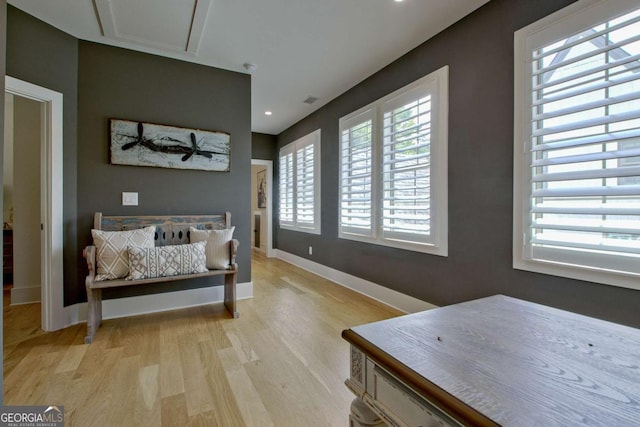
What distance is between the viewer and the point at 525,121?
1998 mm

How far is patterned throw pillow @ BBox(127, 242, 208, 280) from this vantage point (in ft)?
8.16

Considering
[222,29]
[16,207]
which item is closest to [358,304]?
[222,29]

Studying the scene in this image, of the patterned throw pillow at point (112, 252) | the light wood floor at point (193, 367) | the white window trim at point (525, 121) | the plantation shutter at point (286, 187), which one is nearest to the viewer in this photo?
the light wood floor at point (193, 367)

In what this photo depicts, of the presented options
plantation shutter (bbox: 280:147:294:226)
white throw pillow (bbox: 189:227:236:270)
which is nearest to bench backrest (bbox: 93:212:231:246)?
white throw pillow (bbox: 189:227:236:270)

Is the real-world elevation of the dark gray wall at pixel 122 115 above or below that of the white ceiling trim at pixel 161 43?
below

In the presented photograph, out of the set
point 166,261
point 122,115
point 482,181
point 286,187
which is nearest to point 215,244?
point 166,261

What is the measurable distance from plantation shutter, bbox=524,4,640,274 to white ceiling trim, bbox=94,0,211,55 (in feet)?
8.26

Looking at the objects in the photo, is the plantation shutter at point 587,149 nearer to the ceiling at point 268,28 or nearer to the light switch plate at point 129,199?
the ceiling at point 268,28

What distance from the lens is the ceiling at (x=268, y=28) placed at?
2299mm

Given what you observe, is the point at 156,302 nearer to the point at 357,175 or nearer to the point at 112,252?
the point at 112,252

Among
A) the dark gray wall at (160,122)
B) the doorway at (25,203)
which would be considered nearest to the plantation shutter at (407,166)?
the dark gray wall at (160,122)

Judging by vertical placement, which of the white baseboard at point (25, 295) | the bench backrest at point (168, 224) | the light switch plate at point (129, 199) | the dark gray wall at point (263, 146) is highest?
the dark gray wall at point (263, 146)

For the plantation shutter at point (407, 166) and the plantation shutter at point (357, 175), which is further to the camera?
the plantation shutter at point (357, 175)

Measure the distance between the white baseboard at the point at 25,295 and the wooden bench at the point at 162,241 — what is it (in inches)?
59.0
